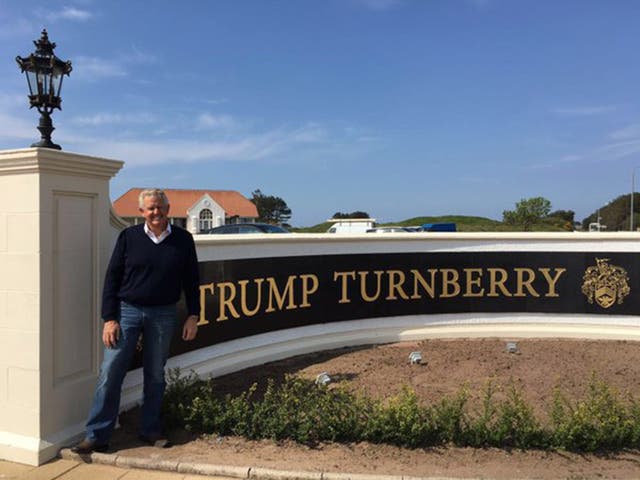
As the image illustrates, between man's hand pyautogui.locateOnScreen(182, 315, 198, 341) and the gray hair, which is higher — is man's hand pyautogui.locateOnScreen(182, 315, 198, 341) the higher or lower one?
the lower one

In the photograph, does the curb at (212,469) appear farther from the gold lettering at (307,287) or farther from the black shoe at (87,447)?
the gold lettering at (307,287)

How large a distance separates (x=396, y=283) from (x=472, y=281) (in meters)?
1.29

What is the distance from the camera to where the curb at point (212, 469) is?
3.42 metres

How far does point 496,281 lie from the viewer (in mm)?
8156

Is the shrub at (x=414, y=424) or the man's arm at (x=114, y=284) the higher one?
the man's arm at (x=114, y=284)

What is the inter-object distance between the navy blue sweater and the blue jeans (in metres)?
0.10

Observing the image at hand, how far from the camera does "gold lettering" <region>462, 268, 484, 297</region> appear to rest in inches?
319

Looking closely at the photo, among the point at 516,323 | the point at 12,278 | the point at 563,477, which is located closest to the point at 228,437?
the point at 12,278

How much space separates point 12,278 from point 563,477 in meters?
4.17

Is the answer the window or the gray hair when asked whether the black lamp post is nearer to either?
the gray hair

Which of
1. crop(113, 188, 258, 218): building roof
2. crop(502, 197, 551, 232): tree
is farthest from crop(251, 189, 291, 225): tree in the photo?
crop(502, 197, 551, 232): tree

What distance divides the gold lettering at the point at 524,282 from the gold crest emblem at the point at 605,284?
2.58ft

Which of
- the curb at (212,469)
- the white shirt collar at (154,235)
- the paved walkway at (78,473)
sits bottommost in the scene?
the paved walkway at (78,473)

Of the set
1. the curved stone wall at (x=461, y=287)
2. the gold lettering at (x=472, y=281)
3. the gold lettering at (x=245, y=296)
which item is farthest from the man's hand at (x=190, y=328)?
the gold lettering at (x=472, y=281)
